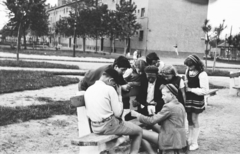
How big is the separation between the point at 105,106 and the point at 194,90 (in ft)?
6.69

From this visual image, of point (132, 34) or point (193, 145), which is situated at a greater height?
point (132, 34)

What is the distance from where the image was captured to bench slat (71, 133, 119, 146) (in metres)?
3.32

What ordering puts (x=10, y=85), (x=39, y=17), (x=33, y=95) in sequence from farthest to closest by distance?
(x=39, y=17) → (x=10, y=85) → (x=33, y=95)

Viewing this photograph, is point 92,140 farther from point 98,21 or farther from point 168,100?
point 98,21

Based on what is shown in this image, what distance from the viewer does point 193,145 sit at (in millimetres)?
5176

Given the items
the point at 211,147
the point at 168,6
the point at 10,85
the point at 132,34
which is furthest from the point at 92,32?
the point at 211,147

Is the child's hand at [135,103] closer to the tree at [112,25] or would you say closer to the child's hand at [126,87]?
the child's hand at [126,87]

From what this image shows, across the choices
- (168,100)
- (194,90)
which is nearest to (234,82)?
(194,90)

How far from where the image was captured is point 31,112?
672 centimetres

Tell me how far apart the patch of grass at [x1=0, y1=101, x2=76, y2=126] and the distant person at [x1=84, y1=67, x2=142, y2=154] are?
2.89m

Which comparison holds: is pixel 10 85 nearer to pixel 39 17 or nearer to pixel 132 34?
pixel 132 34

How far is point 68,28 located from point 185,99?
49483mm

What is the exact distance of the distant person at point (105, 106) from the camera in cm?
358

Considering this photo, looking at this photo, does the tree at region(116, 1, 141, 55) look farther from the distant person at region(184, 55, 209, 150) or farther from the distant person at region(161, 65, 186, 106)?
the distant person at region(161, 65, 186, 106)
